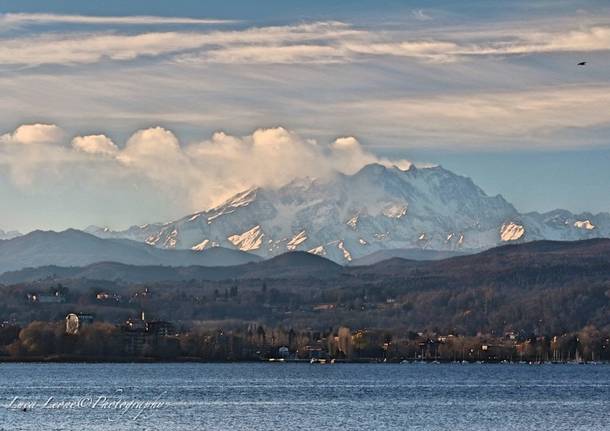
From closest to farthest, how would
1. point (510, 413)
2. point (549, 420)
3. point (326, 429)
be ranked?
point (326, 429), point (549, 420), point (510, 413)

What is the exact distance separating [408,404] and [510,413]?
55.7 ft

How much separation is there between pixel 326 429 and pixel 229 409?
94.0ft

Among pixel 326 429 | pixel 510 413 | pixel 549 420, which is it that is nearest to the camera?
pixel 326 429

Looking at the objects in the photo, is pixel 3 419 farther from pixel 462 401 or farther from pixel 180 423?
pixel 462 401

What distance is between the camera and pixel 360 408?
18000cm

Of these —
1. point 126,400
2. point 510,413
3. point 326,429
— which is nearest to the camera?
point 326,429

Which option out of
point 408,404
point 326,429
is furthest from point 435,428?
point 408,404

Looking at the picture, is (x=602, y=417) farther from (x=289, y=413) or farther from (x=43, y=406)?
(x=43, y=406)

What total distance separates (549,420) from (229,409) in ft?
110

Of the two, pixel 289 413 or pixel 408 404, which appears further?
pixel 408 404

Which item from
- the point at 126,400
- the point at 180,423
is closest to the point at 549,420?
the point at 180,423

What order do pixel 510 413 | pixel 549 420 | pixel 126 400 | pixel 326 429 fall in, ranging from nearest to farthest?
pixel 326 429 < pixel 549 420 < pixel 510 413 < pixel 126 400

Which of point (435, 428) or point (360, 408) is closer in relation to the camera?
point (435, 428)

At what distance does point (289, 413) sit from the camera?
171 meters
